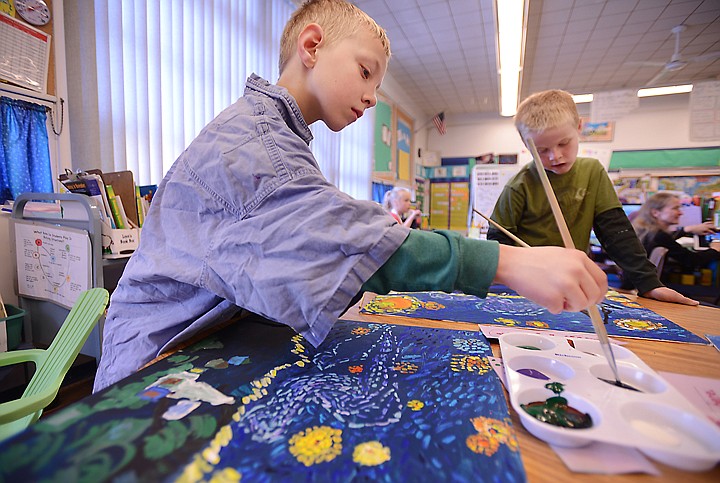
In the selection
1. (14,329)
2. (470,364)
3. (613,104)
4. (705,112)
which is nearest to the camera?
(470,364)

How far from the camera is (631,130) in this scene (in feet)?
16.8

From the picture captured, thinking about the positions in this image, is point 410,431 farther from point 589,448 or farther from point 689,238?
point 689,238

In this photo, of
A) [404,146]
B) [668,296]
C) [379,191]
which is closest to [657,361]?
[668,296]

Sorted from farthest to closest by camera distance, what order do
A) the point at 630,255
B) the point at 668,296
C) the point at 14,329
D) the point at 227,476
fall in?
the point at 14,329, the point at 630,255, the point at 668,296, the point at 227,476

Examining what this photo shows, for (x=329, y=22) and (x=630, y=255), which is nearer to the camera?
(x=329, y=22)

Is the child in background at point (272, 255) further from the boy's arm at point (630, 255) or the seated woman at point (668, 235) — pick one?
the seated woman at point (668, 235)

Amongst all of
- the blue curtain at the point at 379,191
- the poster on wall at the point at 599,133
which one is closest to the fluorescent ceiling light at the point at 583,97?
the poster on wall at the point at 599,133

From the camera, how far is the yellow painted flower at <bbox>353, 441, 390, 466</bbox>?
0.95ft

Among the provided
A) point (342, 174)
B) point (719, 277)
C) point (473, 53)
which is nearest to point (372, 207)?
point (342, 174)

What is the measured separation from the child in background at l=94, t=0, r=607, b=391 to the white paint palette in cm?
9

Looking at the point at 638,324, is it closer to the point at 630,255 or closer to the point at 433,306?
the point at 433,306

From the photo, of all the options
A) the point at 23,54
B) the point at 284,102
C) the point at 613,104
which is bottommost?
the point at 284,102

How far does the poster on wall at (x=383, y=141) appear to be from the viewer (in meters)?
4.19

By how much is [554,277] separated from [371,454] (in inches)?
10.6
